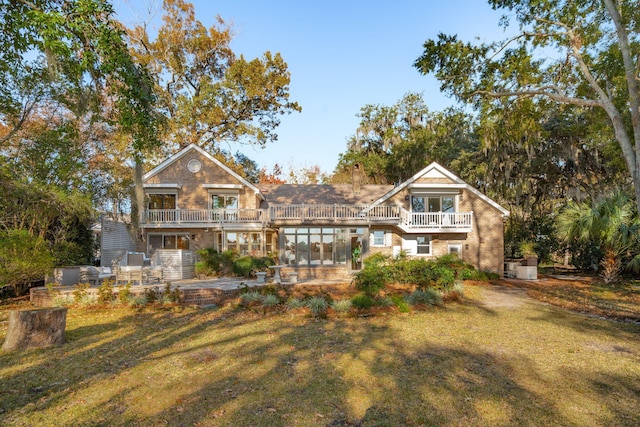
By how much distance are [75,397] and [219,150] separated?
26.6 meters

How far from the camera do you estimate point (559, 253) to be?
23.1 meters

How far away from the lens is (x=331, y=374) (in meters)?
5.98

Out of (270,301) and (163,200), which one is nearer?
(270,301)

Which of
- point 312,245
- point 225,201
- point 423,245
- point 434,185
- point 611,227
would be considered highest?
point 434,185

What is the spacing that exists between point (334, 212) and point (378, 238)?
11.4ft

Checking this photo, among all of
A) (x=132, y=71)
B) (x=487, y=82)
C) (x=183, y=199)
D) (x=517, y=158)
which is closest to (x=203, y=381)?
(x=132, y=71)

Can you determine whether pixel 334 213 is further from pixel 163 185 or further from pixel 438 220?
pixel 163 185

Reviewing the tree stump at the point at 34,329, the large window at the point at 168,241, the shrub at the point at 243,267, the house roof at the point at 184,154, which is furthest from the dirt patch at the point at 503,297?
the large window at the point at 168,241

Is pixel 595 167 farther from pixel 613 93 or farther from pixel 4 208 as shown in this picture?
pixel 4 208

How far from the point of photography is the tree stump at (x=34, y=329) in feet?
24.9

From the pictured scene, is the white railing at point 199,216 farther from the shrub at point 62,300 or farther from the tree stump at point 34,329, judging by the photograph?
the tree stump at point 34,329

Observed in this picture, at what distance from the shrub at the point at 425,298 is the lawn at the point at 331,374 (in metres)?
1.82

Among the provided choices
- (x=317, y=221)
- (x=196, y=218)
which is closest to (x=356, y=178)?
(x=317, y=221)

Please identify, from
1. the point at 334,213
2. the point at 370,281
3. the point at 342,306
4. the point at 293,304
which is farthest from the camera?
the point at 334,213
